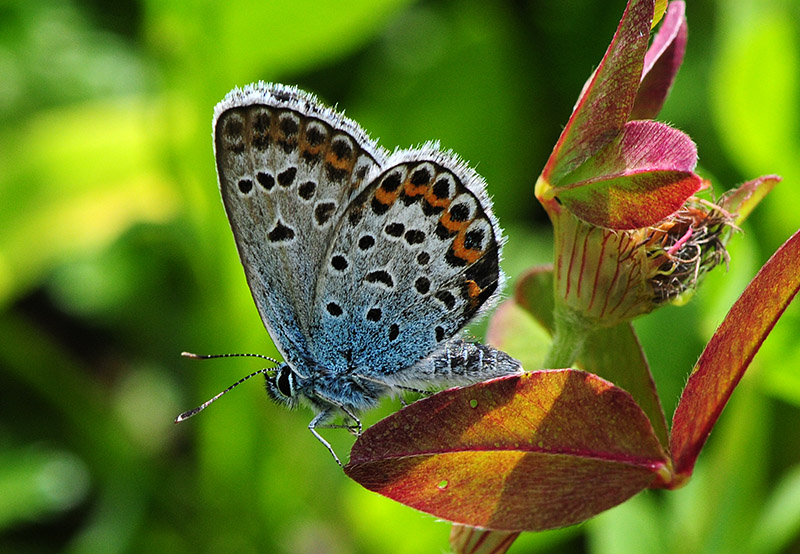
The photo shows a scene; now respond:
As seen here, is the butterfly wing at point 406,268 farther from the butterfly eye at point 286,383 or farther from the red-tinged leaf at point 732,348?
the red-tinged leaf at point 732,348

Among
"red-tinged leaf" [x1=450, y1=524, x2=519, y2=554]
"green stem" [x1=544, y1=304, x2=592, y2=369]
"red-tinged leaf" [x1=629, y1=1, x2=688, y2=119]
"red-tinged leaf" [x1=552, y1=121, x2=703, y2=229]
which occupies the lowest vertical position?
"red-tinged leaf" [x1=450, y1=524, x2=519, y2=554]

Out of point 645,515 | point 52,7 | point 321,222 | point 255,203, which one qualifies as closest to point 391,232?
point 321,222

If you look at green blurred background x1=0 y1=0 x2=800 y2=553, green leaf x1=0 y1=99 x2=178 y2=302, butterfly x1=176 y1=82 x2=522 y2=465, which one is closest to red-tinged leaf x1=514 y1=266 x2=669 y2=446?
butterfly x1=176 y1=82 x2=522 y2=465

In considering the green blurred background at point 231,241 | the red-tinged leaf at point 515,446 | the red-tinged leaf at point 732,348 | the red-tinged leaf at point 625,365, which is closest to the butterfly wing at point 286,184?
the red-tinged leaf at point 625,365

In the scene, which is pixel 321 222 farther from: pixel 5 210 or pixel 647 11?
pixel 5 210

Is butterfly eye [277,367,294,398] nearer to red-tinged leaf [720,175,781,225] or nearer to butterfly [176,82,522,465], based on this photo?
butterfly [176,82,522,465]

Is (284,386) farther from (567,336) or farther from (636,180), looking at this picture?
(636,180)
